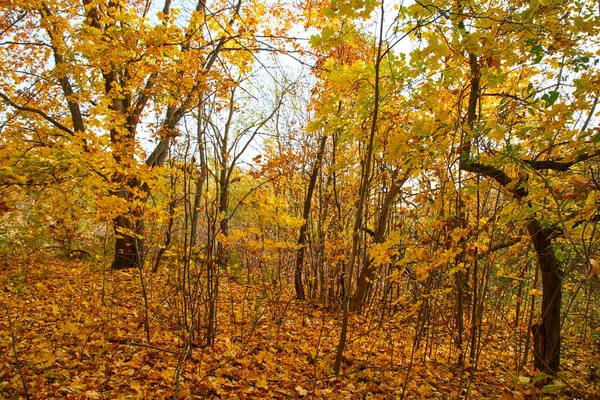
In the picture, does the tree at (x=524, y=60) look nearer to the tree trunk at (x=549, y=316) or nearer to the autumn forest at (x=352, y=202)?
the autumn forest at (x=352, y=202)

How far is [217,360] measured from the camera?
11.5 feet

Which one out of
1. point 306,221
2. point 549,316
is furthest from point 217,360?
point 549,316

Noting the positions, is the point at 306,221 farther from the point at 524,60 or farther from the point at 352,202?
the point at 524,60

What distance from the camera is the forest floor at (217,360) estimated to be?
9.59 ft

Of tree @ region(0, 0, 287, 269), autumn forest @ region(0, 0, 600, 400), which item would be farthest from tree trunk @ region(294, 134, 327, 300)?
tree @ region(0, 0, 287, 269)

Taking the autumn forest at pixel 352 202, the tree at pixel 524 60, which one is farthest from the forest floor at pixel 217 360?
the tree at pixel 524 60

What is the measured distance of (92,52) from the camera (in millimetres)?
4488

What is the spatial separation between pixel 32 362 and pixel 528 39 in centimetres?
481

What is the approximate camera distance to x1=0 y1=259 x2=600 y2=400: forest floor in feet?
9.59

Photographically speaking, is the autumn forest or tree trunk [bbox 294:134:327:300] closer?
the autumn forest

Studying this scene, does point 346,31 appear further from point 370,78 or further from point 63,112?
point 63,112

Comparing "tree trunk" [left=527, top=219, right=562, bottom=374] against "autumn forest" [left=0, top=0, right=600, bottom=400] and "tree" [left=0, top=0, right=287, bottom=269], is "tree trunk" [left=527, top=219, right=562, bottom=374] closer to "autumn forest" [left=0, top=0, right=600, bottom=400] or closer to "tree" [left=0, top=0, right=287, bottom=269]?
"autumn forest" [left=0, top=0, right=600, bottom=400]

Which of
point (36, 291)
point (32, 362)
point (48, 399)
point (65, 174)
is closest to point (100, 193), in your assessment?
point (65, 174)

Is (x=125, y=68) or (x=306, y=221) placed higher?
(x=125, y=68)
